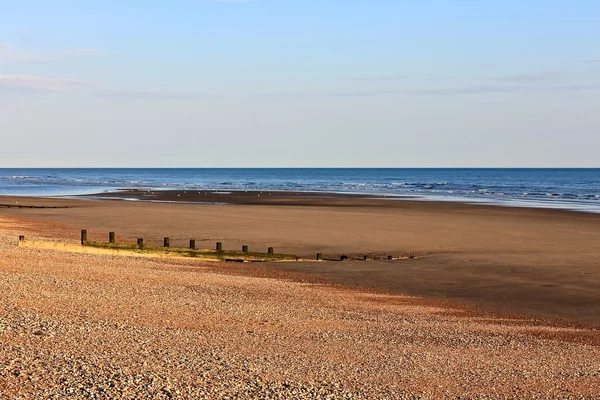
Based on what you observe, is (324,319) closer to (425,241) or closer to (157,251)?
(157,251)

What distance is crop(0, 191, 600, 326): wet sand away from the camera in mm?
21531

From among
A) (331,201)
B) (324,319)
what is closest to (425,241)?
(324,319)

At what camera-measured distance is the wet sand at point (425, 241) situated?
21.5 metres

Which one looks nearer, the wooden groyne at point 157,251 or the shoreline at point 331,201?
the wooden groyne at point 157,251

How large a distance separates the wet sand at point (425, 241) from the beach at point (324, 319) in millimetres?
131

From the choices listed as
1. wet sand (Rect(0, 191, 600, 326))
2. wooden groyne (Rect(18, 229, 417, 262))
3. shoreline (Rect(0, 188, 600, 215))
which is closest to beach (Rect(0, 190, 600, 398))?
wet sand (Rect(0, 191, 600, 326))

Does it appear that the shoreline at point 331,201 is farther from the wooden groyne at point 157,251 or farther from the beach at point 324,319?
the wooden groyne at point 157,251

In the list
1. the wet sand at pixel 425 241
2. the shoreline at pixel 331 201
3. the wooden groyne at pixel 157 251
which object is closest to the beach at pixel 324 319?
the wet sand at pixel 425 241

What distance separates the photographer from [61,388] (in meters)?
9.43

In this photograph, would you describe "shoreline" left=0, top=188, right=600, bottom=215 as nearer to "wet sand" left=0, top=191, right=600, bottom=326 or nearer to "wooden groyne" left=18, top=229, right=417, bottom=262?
"wet sand" left=0, top=191, right=600, bottom=326

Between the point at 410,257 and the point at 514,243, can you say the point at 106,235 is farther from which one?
the point at 514,243

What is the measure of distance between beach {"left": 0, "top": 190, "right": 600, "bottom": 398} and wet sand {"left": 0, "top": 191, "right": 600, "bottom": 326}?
0.13 meters

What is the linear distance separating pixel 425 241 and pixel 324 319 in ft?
63.7

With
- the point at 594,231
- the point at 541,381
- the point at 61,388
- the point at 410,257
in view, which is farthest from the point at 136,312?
the point at 594,231
